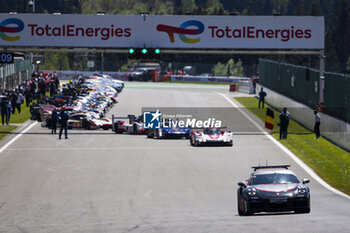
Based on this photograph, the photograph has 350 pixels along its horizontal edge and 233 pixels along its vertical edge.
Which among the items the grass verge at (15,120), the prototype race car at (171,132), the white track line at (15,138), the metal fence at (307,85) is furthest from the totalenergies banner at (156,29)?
the prototype race car at (171,132)

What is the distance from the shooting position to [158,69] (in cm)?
10844

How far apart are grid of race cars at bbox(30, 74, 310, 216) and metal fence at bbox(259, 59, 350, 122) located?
5.51 m

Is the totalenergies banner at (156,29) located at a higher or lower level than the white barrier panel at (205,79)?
higher

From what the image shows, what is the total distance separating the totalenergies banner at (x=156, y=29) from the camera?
144 feet

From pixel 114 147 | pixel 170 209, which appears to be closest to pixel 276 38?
pixel 114 147

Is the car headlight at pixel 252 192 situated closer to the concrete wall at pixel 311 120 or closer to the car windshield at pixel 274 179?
the car windshield at pixel 274 179

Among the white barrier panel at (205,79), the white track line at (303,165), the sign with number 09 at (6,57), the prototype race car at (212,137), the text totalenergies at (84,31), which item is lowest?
the white track line at (303,165)

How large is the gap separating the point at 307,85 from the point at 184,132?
1084 centimetres

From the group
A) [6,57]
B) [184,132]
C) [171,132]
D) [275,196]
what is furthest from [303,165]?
[6,57]

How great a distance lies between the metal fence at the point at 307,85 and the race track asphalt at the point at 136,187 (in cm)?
366

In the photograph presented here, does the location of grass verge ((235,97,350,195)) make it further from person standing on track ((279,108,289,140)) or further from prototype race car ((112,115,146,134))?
prototype race car ((112,115,146,134))

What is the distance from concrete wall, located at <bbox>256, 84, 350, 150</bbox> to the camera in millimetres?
35347

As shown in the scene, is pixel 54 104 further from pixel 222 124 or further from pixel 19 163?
pixel 19 163

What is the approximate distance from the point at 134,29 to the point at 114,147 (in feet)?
31.8
